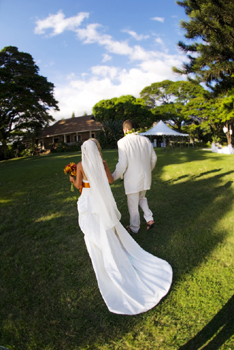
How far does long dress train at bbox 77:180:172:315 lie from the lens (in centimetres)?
299

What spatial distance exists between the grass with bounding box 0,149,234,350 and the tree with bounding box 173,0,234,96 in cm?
789

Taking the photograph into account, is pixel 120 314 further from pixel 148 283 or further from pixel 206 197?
pixel 206 197

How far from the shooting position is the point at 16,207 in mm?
→ 6891

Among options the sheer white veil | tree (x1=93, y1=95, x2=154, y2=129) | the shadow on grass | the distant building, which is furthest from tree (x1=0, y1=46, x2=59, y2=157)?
the shadow on grass

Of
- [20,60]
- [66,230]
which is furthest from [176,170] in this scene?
[20,60]

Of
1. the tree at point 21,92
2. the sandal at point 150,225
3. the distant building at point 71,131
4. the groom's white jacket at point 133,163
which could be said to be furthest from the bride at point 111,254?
the distant building at point 71,131

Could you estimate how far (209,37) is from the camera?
1172 cm

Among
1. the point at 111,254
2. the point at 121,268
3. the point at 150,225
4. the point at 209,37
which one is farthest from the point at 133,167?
the point at 209,37

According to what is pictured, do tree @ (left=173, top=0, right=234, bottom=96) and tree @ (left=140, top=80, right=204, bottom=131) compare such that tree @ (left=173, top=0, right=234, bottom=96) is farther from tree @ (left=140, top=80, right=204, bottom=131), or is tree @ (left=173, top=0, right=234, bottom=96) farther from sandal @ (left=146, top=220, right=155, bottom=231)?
tree @ (left=140, top=80, right=204, bottom=131)

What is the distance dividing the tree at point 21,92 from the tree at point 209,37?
16023 mm

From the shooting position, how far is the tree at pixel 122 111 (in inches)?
1548

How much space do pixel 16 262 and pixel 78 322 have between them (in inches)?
76.9

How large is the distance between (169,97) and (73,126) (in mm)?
19304

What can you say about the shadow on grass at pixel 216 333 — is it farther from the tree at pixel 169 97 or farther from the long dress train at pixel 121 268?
the tree at pixel 169 97
